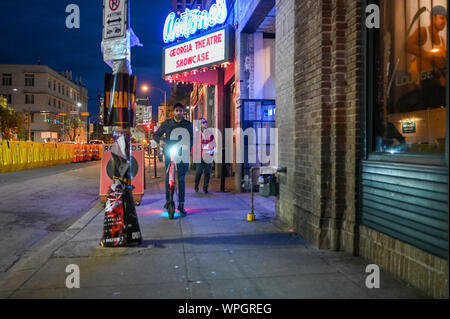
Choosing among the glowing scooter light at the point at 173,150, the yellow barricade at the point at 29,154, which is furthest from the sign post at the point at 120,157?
the yellow barricade at the point at 29,154

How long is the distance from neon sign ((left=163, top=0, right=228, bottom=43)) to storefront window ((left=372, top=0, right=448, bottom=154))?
8.20m

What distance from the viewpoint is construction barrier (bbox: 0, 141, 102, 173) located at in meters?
19.7

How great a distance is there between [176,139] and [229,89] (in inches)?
322

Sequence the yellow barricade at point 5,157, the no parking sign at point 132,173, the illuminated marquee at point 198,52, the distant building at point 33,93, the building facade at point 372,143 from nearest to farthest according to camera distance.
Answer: the building facade at point 372,143
the no parking sign at point 132,173
the illuminated marquee at point 198,52
the yellow barricade at point 5,157
the distant building at point 33,93

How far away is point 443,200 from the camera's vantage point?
3094 millimetres

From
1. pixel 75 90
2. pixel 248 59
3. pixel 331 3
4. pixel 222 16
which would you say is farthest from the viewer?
pixel 75 90

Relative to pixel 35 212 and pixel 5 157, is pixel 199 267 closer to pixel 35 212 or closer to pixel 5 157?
pixel 35 212

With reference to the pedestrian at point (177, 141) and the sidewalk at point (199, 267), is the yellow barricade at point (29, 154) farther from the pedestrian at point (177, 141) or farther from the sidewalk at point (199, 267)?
the sidewalk at point (199, 267)

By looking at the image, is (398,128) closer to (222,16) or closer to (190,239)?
→ (190,239)

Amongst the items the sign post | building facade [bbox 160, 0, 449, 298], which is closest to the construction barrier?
the sign post

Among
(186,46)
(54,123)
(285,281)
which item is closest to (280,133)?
(285,281)

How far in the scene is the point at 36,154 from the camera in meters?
23.7

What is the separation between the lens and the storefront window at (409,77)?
12.6ft

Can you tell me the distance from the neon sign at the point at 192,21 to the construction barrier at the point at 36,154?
1124 centimetres
